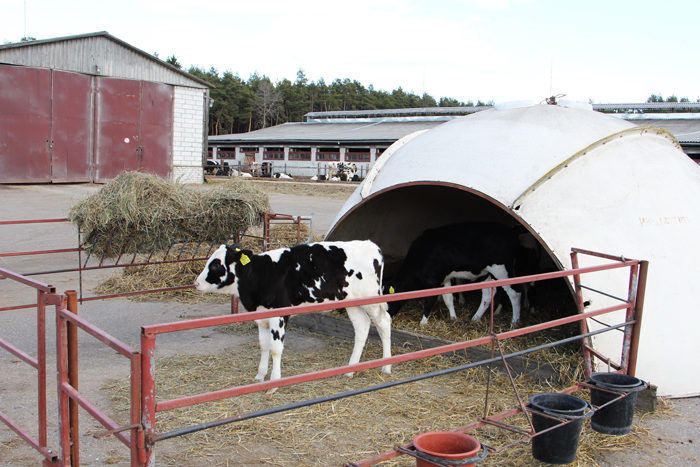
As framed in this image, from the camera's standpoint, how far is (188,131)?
2616cm

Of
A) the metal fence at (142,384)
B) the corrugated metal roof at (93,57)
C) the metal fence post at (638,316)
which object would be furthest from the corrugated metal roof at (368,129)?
the metal fence at (142,384)

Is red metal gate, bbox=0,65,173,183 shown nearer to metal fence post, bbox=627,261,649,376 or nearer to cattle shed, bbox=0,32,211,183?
cattle shed, bbox=0,32,211,183

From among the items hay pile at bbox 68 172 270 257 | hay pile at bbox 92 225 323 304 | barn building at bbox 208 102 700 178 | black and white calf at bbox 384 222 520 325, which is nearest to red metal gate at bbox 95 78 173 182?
hay pile at bbox 92 225 323 304

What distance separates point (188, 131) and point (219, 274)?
21.5m

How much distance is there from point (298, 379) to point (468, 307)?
6127mm

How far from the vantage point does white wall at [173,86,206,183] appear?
25797 millimetres

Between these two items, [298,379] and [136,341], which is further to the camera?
[136,341]

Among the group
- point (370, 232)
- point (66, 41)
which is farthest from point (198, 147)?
point (370, 232)

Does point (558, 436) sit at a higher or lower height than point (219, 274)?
lower

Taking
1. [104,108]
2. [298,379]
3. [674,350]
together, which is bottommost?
[674,350]

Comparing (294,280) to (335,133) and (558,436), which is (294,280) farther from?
(335,133)

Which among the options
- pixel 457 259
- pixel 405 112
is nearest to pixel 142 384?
pixel 457 259

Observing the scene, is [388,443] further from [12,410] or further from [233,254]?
[12,410]

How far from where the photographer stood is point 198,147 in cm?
2684
